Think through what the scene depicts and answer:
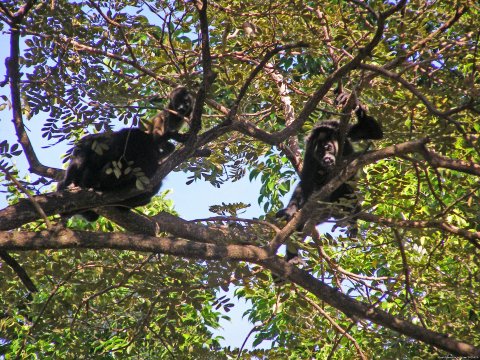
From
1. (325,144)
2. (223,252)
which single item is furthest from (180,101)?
(223,252)

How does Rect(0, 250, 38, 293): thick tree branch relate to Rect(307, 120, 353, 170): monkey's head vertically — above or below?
below

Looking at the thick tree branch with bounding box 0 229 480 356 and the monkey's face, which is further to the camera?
the monkey's face

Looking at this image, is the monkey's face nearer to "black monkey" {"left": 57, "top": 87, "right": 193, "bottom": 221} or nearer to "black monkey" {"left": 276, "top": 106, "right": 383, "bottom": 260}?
"black monkey" {"left": 276, "top": 106, "right": 383, "bottom": 260}

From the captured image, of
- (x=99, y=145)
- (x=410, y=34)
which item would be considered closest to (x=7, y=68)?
(x=99, y=145)

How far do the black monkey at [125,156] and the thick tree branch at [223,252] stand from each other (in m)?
0.59

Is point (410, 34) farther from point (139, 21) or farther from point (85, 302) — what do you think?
point (85, 302)

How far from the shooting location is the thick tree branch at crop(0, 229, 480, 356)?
166 inches

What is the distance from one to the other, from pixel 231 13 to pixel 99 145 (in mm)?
1596

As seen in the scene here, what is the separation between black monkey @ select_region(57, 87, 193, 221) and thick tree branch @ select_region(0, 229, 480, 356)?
1.93 feet

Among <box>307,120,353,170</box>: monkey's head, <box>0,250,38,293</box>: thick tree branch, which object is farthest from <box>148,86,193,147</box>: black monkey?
<box>0,250,38,293</box>: thick tree branch

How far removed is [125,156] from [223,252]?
69.1 inches

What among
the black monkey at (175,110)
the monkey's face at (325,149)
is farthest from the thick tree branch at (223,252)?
the black monkey at (175,110)

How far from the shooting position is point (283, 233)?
4711mm

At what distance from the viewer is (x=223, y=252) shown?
4555 mm
